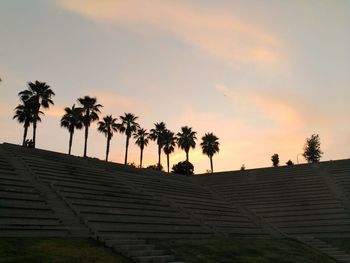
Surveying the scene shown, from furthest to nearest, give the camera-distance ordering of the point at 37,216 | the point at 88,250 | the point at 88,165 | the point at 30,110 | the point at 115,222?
the point at 30,110, the point at 88,165, the point at 115,222, the point at 37,216, the point at 88,250

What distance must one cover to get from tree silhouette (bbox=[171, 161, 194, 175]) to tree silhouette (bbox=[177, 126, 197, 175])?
1.69 meters

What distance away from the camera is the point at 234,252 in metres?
18.4

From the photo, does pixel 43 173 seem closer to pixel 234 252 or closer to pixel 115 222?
pixel 115 222

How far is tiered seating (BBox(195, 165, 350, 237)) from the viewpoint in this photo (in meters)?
30.2

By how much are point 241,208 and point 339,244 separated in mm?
9653

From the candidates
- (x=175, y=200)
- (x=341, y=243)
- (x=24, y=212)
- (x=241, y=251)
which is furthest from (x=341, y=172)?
(x=24, y=212)

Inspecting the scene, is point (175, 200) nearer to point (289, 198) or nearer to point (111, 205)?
point (111, 205)

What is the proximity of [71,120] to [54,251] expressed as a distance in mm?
44557

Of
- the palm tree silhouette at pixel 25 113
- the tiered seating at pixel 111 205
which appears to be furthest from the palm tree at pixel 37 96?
the tiered seating at pixel 111 205

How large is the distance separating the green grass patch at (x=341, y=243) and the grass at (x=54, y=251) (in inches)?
653

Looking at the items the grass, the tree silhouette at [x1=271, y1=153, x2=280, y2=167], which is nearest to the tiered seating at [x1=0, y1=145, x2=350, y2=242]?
the grass

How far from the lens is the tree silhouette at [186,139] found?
236ft

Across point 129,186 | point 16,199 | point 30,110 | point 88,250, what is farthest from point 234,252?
point 30,110

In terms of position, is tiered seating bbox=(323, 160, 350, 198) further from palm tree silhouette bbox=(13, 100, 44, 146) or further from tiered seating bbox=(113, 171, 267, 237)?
palm tree silhouette bbox=(13, 100, 44, 146)
